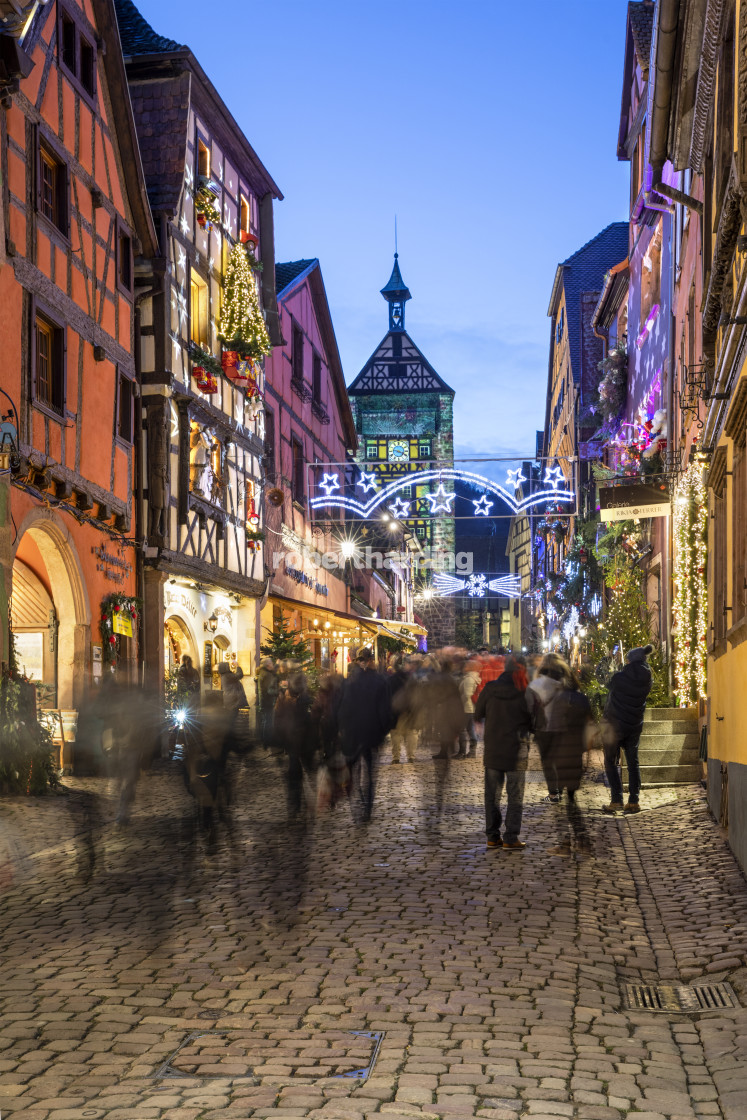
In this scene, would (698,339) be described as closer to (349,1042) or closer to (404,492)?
(349,1042)

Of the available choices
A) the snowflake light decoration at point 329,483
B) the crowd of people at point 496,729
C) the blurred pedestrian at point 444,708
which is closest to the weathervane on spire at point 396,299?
the snowflake light decoration at point 329,483

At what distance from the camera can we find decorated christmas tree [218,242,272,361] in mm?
23359

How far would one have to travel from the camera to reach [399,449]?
6112 centimetres

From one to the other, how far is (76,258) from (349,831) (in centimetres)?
920

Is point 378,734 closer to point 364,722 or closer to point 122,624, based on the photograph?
point 364,722

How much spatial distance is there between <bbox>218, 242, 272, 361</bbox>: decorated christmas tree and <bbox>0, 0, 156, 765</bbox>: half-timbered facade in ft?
12.4

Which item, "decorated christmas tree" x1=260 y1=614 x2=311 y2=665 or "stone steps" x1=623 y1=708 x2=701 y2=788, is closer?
"stone steps" x1=623 y1=708 x2=701 y2=788

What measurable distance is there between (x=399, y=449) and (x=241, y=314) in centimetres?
3780

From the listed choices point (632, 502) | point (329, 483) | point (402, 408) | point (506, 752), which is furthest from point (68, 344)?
point (402, 408)

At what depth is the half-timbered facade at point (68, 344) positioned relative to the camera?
14281 mm

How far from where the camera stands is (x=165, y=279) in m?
20.1

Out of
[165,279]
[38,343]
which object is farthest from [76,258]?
[165,279]

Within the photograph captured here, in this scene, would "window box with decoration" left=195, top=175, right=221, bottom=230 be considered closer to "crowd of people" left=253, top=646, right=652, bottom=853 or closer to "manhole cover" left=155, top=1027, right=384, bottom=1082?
"crowd of people" left=253, top=646, right=652, bottom=853

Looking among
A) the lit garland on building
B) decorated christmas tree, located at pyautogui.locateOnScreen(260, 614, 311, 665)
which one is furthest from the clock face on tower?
the lit garland on building
